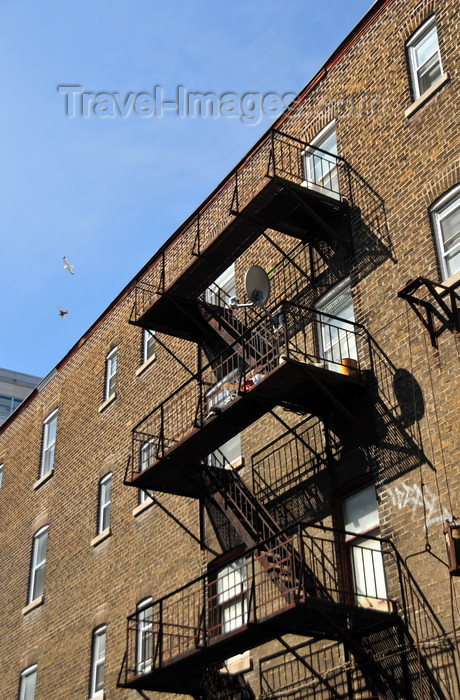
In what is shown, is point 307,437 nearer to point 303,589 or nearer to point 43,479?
point 303,589

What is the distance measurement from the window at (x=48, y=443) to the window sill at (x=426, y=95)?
14683mm

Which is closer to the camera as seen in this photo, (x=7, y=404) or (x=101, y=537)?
(x=101, y=537)

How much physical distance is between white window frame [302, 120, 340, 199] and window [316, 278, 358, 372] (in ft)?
6.29

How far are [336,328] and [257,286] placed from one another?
150 cm

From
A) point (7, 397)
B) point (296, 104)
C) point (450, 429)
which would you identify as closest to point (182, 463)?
point (450, 429)

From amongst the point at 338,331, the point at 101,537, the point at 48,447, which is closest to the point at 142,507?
the point at 101,537

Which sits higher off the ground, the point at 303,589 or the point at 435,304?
the point at 435,304

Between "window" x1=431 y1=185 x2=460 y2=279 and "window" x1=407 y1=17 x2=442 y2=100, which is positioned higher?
"window" x1=407 y1=17 x2=442 y2=100

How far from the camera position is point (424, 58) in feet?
52.4

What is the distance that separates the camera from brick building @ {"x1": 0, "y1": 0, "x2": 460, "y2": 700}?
1291 cm

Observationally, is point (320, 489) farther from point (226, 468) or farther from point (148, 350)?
point (148, 350)

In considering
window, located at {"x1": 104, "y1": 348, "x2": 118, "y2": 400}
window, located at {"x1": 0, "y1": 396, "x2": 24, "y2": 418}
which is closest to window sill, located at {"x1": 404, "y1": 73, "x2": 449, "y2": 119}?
window, located at {"x1": 104, "y1": 348, "x2": 118, "y2": 400}

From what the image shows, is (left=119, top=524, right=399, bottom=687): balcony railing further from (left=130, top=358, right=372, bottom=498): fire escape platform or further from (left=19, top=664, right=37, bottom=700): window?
(left=19, top=664, right=37, bottom=700): window

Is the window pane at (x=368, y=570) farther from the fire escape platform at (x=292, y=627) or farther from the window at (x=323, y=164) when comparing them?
the window at (x=323, y=164)
